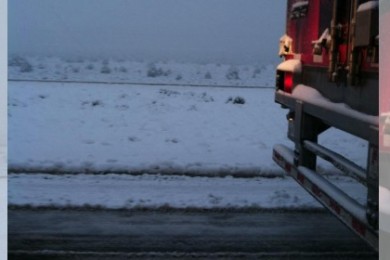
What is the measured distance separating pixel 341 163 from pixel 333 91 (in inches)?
16.5

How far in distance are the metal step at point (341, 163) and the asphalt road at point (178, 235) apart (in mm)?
664

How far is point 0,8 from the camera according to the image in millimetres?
2650

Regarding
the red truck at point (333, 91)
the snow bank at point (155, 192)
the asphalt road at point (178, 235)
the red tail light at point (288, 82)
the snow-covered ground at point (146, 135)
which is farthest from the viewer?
the snow bank at point (155, 192)

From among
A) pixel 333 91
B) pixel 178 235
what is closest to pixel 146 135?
pixel 178 235

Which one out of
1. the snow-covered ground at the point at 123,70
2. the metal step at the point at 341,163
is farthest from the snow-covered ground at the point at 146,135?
the metal step at the point at 341,163

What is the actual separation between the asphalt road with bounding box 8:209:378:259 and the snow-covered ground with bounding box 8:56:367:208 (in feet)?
0.85

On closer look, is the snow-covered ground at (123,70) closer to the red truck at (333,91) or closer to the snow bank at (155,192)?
the red truck at (333,91)

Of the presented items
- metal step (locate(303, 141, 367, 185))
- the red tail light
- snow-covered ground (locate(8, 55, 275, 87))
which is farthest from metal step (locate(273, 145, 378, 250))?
snow-covered ground (locate(8, 55, 275, 87))

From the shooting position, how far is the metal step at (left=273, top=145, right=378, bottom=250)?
2744 mm

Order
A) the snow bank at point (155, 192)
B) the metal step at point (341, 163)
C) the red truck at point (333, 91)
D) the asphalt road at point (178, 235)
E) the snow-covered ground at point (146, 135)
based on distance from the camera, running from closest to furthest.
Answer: the red truck at point (333, 91), the metal step at point (341, 163), the snow-covered ground at point (146, 135), the asphalt road at point (178, 235), the snow bank at point (155, 192)

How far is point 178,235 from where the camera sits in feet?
13.2

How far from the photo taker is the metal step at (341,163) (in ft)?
9.59

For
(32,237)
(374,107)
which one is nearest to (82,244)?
(32,237)

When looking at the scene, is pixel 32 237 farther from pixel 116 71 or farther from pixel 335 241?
pixel 335 241
